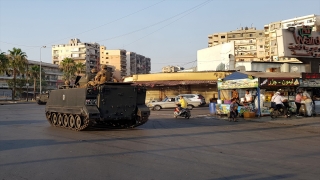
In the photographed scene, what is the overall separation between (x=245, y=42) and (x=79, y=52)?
2336 inches

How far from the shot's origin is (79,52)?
392 ft

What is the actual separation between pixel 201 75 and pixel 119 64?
89.8m

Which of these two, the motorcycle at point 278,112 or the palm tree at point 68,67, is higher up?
the palm tree at point 68,67

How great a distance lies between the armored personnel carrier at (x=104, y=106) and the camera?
1417cm

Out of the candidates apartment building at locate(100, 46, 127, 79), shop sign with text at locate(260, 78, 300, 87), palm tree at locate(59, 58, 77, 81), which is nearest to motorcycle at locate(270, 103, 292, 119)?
shop sign with text at locate(260, 78, 300, 87)

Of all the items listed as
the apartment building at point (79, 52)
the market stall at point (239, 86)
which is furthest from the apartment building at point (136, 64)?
the market stall at point (239, 86)

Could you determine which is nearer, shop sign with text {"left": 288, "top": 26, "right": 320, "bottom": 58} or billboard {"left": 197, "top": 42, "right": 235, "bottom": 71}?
shop sign with text {"left": 288, "top": 26, "right": 320, "bottom": 58}

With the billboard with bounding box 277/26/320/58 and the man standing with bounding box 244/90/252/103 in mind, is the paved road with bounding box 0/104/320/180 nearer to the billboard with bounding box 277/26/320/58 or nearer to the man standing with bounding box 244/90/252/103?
the man standing with bounding box 244/90/252/103

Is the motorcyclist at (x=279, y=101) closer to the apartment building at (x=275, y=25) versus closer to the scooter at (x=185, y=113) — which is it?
the scooter at (x=185, y=113)

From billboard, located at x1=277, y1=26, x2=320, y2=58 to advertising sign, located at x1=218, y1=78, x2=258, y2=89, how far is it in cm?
474

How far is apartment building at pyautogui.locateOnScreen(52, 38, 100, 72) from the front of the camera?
119375 mm

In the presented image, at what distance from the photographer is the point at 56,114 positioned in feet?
56.9

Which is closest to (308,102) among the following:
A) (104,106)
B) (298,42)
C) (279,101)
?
(279,101)

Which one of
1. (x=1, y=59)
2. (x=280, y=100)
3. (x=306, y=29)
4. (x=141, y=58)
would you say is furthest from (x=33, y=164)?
(x=141, y=58)
